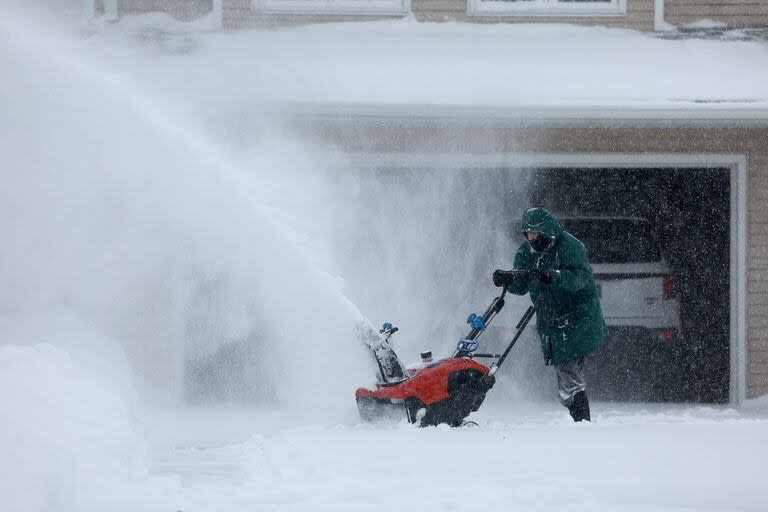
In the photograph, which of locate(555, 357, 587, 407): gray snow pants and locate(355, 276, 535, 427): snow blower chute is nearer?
locate(355, 276, 535, 427): snow blower chute

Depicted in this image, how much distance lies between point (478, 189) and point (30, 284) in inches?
183

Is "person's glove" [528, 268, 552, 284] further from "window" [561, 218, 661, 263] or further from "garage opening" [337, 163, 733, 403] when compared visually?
"window" [561, 218, 661, 263]

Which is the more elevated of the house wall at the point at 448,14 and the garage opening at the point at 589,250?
the house wall at the point at 448,14

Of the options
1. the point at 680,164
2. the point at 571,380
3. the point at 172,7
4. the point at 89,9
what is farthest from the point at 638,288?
the point at 89,9

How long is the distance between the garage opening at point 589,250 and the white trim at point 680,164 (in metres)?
0.08

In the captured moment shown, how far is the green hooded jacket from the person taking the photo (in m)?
6.27

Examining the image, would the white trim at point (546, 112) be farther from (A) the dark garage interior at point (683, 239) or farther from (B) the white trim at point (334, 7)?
(B) the white trim at point (334, 7)

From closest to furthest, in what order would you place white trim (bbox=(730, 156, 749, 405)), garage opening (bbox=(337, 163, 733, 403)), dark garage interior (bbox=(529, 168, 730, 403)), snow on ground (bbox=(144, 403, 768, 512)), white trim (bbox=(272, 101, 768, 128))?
snow on ground (bbox=(144, 403, 768, 512)) → white trim (bbox=(272, 101, 768, 128)) → garage opening (bbox=(337, 163, 733, 403)) → white trim (bbox=(730, 156, 749, 405)) → dark garage interior (bbox=(529, 168, 730, 403))

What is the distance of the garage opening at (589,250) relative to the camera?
8.71m

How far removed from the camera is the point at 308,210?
871 centimetres

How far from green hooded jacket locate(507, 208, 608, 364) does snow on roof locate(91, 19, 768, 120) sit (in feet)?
7.24

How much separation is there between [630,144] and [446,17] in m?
2.45

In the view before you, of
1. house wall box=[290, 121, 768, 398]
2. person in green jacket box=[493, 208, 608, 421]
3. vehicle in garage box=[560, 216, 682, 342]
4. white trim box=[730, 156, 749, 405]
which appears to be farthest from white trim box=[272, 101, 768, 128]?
person in green jacket box=[493, 208, 608, 421]

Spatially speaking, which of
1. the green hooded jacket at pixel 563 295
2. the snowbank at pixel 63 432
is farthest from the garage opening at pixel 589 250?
the snowbank at pixel 63 432
